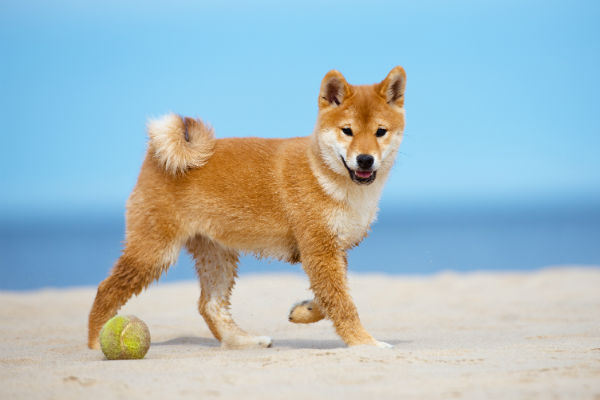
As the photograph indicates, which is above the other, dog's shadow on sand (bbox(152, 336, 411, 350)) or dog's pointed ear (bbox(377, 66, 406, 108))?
dog's pointed ear (bbox(377, 66, 406, 108))

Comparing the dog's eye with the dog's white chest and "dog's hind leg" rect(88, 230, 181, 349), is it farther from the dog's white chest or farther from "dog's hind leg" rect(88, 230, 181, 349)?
"dog's hind leg" rect(88, 230, 181, 349)

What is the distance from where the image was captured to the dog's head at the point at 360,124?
5.04m

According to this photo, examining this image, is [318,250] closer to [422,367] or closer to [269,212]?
[269,212]

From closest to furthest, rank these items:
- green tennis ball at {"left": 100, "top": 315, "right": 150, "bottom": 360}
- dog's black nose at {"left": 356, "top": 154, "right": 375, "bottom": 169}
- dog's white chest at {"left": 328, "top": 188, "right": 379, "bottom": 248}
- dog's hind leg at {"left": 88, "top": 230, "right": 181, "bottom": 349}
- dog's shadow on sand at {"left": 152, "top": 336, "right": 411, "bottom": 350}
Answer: green tennis ball at {"left": 100, "top": 315, "right": 150, "bottom": 360} < dog's black nose at {"left": 356, "top": 154, "right": 375, "bottom": 169} < dog's white chest at {"left": 328, "top": 188, "right": 379, "bottom": 248} < dog's hind leg at {"left": 88, "top": 230, "right": 181, "bottom": 349} < dog's shadow on sand at {"left": 152, "top": 336, "right": 411, "bottom": 350}

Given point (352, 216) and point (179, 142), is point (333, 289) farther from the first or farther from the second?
point (179, 142)

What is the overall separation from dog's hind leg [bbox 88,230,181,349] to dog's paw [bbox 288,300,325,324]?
42.0 inches

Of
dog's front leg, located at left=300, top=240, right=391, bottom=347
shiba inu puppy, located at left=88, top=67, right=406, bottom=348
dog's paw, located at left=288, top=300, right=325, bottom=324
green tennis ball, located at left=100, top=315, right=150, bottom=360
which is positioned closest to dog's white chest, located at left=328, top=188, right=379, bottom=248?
shiba inu puppy, located at left=88, top=67, right=406, bottom=348

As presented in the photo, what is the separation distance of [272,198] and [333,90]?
3.15 feet

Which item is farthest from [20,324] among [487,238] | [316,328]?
[487,238]

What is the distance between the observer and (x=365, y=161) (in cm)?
496

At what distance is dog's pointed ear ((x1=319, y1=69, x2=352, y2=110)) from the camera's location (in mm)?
5254

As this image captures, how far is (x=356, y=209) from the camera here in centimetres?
528

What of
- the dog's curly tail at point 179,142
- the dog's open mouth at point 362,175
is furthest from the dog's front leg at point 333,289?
the dog's curly tail at point 179,142

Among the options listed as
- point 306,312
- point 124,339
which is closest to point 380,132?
point 306,312
